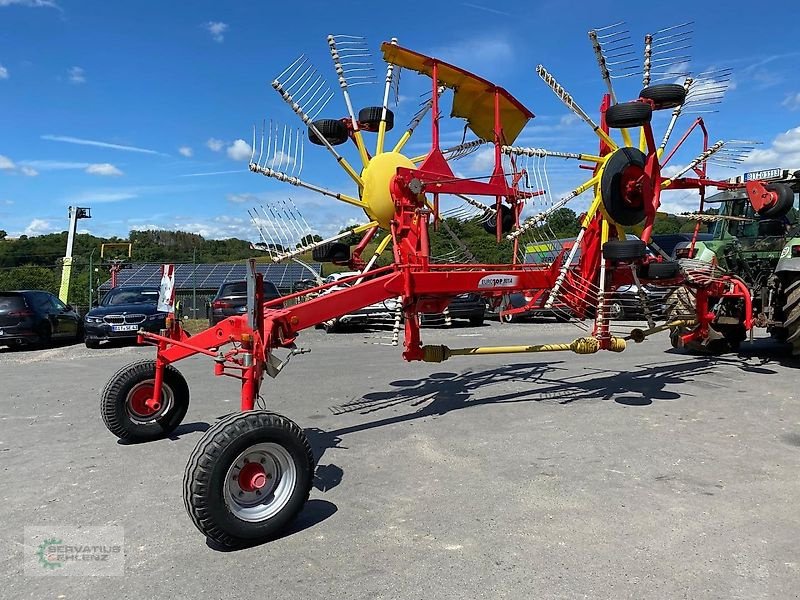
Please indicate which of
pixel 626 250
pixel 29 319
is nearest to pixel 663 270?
pixel 626 250

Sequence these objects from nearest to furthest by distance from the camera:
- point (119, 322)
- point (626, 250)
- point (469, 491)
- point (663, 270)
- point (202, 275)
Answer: point (469, 491), point (626, 250), point (663, 270), point (119, 322), point (202, 275)

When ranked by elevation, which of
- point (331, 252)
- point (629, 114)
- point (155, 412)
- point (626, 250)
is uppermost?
point (629, 114)

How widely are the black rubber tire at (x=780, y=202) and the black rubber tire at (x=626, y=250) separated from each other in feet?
12.4

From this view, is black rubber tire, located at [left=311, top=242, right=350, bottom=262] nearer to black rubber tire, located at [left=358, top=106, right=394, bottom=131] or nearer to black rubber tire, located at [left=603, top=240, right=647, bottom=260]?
black rubber tire, located at [left=358, top=106, right=394, bottom=131]

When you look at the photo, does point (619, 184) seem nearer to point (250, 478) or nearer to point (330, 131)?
point (330, 131)

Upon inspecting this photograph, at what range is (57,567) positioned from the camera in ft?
11.7

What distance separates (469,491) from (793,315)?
21.6 ft

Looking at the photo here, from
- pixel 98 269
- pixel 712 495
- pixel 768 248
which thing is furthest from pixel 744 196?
pixel 98 269

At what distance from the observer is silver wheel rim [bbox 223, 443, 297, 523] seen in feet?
12.5

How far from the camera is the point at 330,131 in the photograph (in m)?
7.11

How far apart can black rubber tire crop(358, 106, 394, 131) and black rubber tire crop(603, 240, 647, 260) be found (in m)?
3.03

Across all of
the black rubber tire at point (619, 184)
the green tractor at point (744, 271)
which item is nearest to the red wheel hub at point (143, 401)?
the black rubber tire at point (619, 184)

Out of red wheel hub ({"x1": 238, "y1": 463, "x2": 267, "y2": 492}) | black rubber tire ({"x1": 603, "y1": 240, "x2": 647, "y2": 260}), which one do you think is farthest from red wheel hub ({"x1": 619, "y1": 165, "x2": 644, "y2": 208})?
red wheel hub ({"x1": 238, "y1": 463, "x2": 267, "y2": 492})

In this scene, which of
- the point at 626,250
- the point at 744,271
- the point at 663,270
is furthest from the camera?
the point at 744,271
